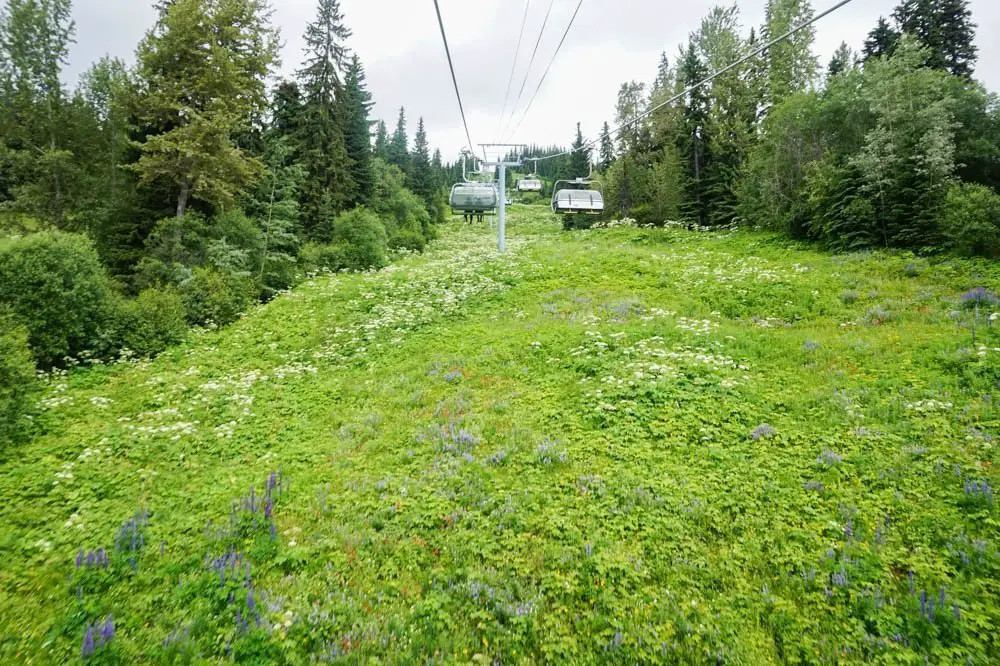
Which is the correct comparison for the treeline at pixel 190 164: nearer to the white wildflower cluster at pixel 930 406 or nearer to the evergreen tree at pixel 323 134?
the evergreen tree at pixel 323 134

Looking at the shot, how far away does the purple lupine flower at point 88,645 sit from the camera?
411 cm

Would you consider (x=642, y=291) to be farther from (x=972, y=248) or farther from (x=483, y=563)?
(x=483, y=563)

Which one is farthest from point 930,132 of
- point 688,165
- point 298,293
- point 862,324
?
point 298,293

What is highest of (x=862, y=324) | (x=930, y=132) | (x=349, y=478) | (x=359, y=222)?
(x=930, y=132)

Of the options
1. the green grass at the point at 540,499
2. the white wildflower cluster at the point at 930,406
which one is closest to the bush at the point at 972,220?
the green grass at the point at 540,499

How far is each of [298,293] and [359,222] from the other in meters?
10.7

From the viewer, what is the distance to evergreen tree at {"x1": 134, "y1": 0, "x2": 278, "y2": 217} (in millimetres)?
19375

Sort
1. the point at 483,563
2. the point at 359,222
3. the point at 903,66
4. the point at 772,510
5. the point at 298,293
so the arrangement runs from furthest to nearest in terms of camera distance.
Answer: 1. the point at 359,222
2. the point at 903,66
3. the point at 298,293
4. the point at 772,510
5. the point at 483,563

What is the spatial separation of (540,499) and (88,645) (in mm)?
5019

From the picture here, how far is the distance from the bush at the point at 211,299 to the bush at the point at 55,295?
8.92ft

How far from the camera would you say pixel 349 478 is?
286 inches

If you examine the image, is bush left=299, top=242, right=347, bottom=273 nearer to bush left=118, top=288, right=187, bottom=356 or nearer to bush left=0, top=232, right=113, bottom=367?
bush left=118, top=288, right=187, bottom=356

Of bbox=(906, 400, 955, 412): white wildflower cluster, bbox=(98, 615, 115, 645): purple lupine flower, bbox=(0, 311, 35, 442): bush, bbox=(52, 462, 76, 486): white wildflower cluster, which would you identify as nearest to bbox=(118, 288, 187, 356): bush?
bbox=(0, 311, 35, 442): bush

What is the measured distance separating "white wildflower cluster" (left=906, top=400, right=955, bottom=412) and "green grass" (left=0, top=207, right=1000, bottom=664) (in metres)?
0.04
